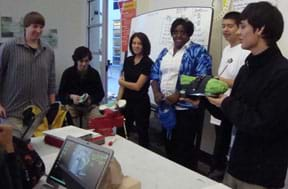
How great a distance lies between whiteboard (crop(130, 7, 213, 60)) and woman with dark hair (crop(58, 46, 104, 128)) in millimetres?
775

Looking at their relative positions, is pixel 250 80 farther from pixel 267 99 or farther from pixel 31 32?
pixel 31 32

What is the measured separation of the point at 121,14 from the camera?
4.67m

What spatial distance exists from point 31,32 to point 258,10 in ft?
5.44

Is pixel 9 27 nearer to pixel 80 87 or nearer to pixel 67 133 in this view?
pixel 80 87

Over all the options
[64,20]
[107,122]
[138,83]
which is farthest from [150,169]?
[64,20]

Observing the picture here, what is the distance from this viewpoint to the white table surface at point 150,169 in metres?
1.29

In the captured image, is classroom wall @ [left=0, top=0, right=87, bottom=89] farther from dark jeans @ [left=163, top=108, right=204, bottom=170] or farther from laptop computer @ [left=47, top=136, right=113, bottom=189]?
laptop computer @ [left=47, top=136, right=113, bottom=189]

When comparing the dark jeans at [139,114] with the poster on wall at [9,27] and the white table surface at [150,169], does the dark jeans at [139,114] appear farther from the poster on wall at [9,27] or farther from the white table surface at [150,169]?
the poster on wall at [9,27]

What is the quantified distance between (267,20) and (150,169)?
847mm

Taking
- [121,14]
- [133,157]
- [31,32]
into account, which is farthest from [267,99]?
[121,14]

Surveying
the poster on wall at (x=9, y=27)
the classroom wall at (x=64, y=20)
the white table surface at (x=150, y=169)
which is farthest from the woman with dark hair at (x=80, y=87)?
the classroom wall at (x=64, y=20)

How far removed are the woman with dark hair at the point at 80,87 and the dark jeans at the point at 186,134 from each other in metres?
0.95

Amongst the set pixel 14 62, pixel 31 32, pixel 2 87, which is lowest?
pixel 2 87

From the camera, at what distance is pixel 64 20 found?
566 cm
